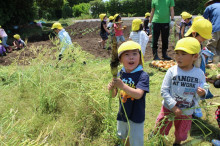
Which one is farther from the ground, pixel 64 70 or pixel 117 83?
pixel 117 83

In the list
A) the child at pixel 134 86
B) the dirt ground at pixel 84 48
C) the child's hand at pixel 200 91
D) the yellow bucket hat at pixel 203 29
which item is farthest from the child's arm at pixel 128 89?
the dirt ground at pixel 84 48

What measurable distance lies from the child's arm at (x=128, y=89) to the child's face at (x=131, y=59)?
28cm

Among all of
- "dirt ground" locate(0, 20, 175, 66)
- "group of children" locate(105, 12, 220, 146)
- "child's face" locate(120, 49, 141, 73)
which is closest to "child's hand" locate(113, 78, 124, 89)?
"group of children" locate(105, 12, 220, 146)

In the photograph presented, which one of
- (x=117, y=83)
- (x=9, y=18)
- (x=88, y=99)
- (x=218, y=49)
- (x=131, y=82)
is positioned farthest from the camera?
(x=9, y=18)

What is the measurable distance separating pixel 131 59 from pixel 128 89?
0.36 meters

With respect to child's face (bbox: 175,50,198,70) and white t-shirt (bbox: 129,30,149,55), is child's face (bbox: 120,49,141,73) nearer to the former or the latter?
child's face (bbox: 175,50,198,70)

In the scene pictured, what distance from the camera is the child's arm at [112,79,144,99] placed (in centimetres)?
160

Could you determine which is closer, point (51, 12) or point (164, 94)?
point (164, 94)

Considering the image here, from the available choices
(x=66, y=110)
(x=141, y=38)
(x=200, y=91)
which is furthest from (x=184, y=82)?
(x=141, y=38)

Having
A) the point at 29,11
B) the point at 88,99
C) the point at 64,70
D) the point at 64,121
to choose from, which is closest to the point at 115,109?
the point at 88,99

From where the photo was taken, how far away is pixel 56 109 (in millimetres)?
2951

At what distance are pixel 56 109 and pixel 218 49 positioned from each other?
16.6 feet

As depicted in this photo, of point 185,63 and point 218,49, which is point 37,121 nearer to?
point 185,63

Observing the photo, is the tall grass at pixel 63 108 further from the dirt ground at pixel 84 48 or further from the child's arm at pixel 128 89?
the dirt ground at pixel 84 48
